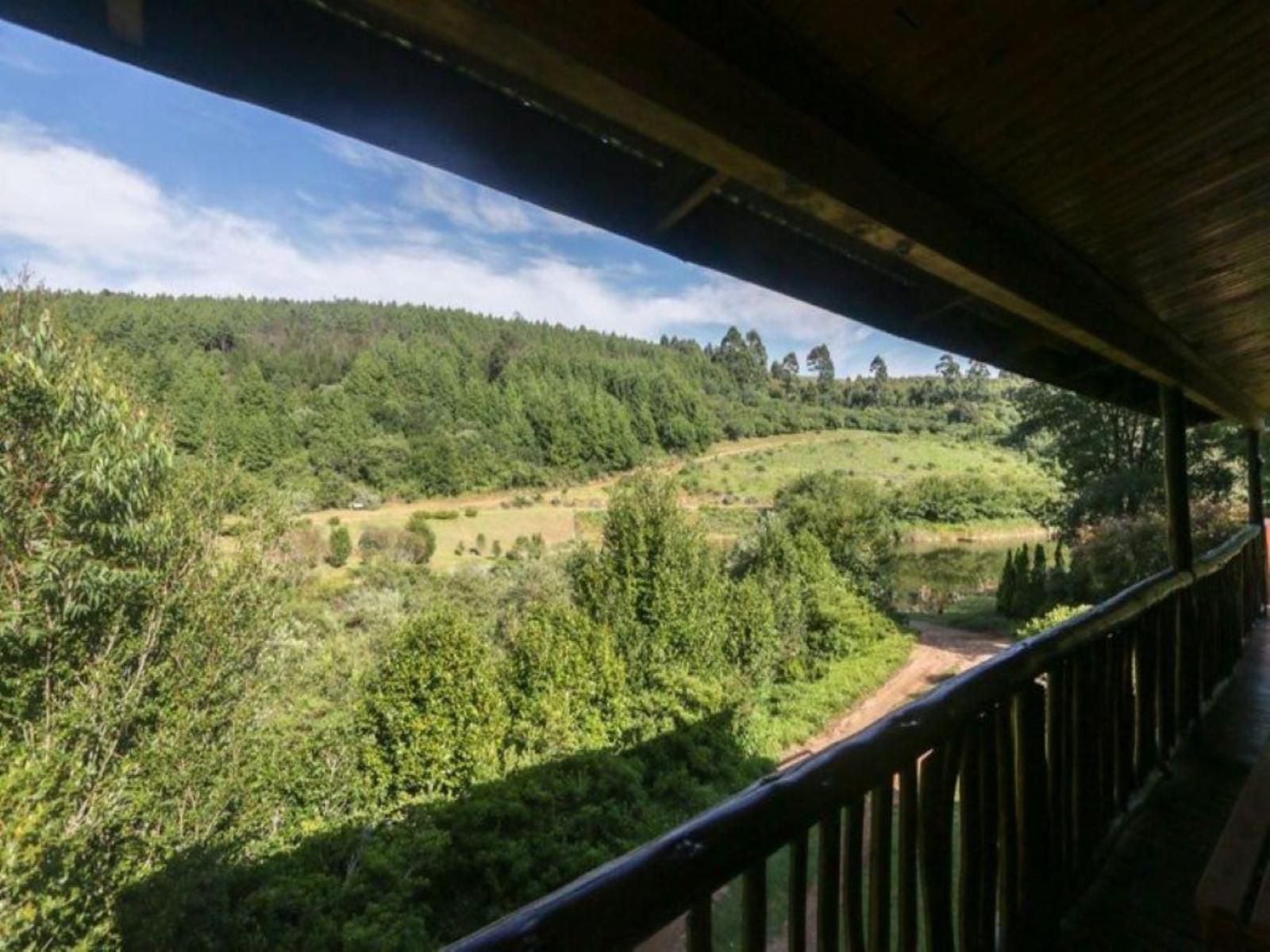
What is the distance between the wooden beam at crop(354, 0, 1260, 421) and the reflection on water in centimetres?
2097

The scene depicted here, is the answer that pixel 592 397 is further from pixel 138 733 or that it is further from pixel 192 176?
pixel 138 733

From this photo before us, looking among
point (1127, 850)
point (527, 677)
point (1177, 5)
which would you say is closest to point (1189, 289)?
point (1177, 5)

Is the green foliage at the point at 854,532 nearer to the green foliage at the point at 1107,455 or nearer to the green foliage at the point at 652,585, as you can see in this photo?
the green foliage at the point at 1107,455

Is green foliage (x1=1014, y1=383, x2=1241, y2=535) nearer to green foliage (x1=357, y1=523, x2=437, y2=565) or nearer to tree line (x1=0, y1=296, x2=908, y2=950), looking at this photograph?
tree line (x1=0, y1=296, x2=908, y2=950)

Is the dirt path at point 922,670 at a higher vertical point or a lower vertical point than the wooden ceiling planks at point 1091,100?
lower

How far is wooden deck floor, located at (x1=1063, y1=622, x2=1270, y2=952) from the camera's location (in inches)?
79.7

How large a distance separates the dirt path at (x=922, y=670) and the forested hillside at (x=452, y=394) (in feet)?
66.8

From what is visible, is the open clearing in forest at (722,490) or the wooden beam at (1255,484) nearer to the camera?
the wooden beam at (1255,484)

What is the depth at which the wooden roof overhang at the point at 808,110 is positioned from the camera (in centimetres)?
92

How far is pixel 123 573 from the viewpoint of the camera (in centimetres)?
812

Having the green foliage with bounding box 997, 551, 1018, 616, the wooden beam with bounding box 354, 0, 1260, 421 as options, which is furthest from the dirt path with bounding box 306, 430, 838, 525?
the wooden beam with bounding box 354, 0, 1260, 421

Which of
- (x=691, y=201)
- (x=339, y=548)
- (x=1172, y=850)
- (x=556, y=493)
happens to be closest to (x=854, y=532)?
(x=1172, y=850)

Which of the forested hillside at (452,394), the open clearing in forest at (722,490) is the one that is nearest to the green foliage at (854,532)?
the open clearing in forest at (722,490)

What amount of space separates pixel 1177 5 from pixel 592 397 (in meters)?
52.9
